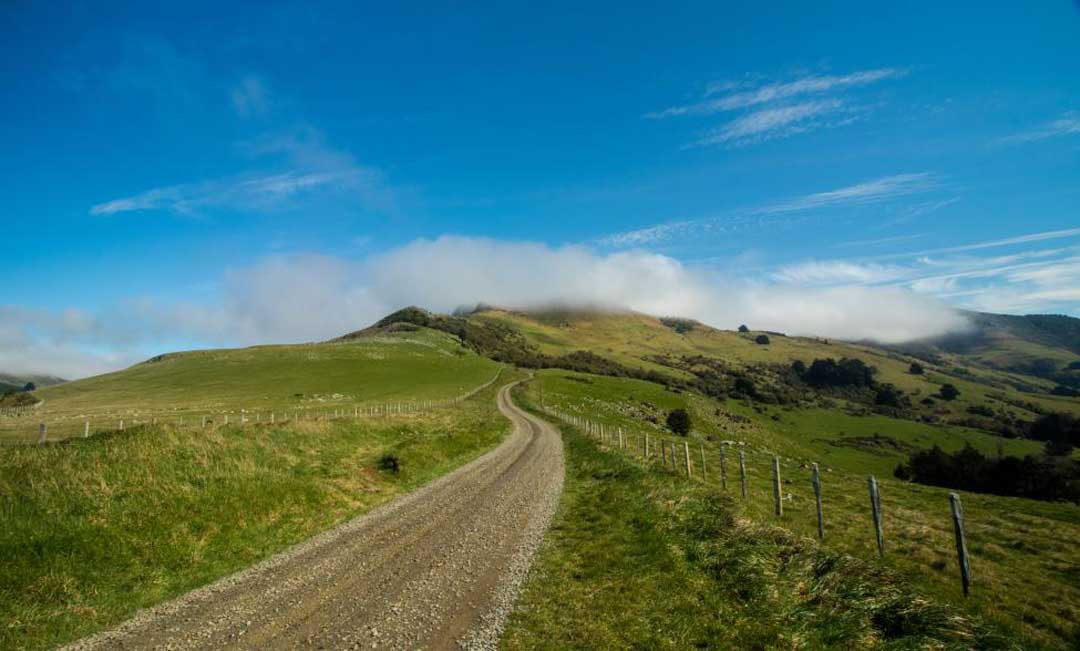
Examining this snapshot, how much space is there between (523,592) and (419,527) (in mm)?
6958

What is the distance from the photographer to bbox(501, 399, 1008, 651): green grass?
9047mm

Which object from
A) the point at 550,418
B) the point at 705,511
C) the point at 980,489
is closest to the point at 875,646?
the point at 705,511

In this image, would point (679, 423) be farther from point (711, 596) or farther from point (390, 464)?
point (711, 596)

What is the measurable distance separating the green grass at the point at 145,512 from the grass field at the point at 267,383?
51550 mm

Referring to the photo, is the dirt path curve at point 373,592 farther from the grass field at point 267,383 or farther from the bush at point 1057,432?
the bush at point 1057,432

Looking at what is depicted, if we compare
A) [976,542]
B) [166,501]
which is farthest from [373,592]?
[976,542]

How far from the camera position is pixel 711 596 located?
11008mm

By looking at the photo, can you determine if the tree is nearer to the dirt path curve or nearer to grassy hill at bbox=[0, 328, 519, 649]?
grassy hill at bbox=[0, 328, 519, 649]

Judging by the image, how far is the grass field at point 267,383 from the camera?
80.6 metres

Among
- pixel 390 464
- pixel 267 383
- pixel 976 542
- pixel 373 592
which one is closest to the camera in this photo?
pixel 373 592

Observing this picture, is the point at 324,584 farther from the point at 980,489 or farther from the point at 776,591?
the point at 980,489

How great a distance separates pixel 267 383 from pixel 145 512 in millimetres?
104018

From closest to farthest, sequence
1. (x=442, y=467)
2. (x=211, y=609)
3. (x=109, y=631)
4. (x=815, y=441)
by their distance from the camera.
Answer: (x=109, y=631)
(x=211, y=609)
(x=442, y=467)
(x=815, y=441)

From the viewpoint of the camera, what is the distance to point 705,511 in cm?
1792
